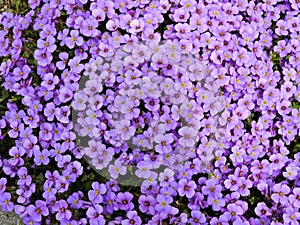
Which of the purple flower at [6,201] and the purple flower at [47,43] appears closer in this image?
the purple flower at [6,201]

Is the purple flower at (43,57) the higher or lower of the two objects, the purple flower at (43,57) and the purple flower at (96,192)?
the higher

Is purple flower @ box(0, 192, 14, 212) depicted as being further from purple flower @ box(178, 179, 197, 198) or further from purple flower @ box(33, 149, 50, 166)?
purple flower @ box(178, 179, 197, 198)

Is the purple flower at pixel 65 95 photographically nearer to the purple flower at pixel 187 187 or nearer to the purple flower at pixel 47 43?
the purple flower at pixel 47 43

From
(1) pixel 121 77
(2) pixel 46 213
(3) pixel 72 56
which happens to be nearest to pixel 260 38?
(1) pixel 121 77

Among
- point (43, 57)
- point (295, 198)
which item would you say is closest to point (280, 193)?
point (295, 198)

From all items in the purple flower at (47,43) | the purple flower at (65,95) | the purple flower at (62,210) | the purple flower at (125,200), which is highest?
the purple flower at (47,43)

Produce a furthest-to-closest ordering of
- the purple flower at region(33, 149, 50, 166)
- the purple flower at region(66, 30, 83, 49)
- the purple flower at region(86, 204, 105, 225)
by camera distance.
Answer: the purple flower at region(66, 30, 83, 49)
the purple flower at region(33, 149, 50, 166)
the purple flower at region(86, 204, 105, 225)

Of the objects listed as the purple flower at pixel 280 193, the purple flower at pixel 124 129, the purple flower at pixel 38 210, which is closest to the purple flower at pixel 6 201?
the purple flower at pixel 38 210

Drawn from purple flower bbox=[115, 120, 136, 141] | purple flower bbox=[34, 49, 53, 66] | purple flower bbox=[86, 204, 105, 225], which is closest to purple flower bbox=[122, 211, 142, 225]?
purple flower bbox=[86, 204, 105, 225]

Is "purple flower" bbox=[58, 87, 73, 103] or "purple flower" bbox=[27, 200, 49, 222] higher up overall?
"purple flower" bbox=[58, 87, 73, 103]
